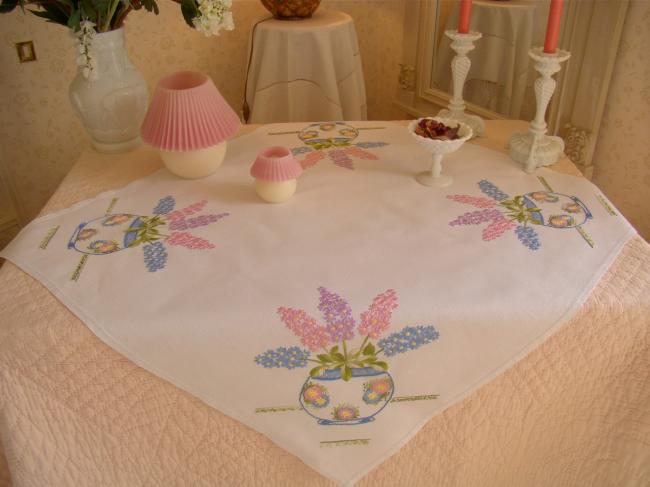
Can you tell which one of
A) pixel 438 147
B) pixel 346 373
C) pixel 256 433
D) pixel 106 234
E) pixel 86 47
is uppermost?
pixel 86 47

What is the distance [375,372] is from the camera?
894 mm

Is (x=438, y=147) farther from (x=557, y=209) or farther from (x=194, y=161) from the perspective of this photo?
(x=194, y=161)

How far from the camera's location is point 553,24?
44.5 inches

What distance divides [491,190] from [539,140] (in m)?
0.19

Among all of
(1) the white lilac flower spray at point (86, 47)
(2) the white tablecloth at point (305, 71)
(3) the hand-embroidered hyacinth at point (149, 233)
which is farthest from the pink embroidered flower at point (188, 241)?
(2) the white tablecloth at point (305, 71)

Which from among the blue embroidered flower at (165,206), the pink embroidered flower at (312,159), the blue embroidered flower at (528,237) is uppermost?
the pink embroidered flower at (312,159)

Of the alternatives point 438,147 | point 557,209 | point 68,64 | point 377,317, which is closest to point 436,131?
point 438,147

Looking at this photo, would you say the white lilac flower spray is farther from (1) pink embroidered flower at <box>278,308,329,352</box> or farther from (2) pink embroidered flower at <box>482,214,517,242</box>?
(2) pink embroidered flower at <box>482,214,517,242</box>

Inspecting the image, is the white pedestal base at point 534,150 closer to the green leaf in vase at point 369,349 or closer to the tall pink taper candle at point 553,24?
the tall pink taper candle at point 553,24

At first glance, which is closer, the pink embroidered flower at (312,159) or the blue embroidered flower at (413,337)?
the blue embroidered flower at (413,337)

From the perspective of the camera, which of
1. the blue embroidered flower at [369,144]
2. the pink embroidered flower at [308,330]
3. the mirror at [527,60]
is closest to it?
the pink embroidered flower at [308,330]

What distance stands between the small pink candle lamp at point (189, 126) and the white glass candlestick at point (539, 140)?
0.63 m

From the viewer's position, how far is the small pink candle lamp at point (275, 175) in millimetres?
1094

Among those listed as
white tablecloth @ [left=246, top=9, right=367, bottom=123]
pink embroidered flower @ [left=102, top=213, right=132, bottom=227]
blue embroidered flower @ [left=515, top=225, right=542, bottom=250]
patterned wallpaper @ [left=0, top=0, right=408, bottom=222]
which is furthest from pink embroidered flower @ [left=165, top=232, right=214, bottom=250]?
patterned wallpaper @ [left=0, top=0, right=408, bottom=222]
